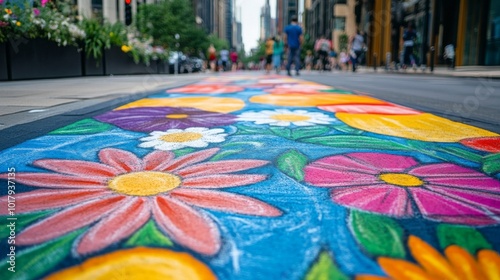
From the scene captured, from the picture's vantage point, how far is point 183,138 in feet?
6.93

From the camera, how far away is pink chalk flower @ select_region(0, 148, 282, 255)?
959 mm

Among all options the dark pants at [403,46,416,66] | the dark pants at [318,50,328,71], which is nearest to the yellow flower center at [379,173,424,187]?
the dark pants at [403,46,416,66]

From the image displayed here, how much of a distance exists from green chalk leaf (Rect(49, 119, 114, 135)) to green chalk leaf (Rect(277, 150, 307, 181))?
3.76ft

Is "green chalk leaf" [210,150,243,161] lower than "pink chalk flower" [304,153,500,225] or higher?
higher

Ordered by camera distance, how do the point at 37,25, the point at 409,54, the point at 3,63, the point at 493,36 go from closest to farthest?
the point at 3,63 → the point at 37,25 → the point at 409,54 → the point at 493,36

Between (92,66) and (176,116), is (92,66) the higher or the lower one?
the higher one

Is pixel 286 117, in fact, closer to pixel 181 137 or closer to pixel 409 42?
pixel 181 137

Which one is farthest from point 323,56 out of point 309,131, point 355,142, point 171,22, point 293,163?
point 293,163

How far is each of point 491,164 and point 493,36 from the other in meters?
16.3

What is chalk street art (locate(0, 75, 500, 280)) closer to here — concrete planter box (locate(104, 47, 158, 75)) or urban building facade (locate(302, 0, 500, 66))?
concrete planter box (locate(104, 47, 158, 75))

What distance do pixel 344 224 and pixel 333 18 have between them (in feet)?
148

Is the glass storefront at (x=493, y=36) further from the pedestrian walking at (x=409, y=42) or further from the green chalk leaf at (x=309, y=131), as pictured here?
the green chalk leaf at (x=309, y=131)

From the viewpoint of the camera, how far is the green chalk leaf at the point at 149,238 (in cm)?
91

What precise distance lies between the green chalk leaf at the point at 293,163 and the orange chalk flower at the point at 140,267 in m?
0.65
